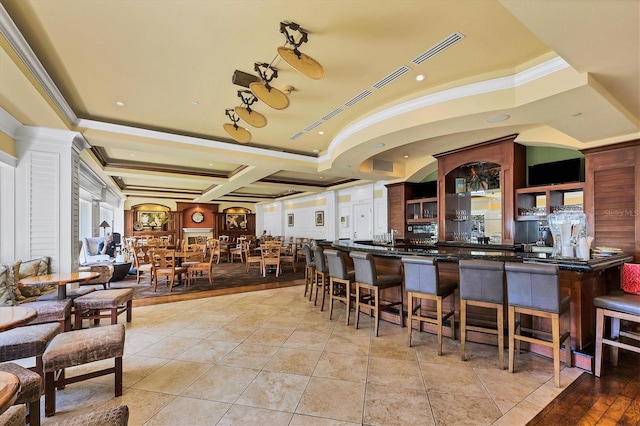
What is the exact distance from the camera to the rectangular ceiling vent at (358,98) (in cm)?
363

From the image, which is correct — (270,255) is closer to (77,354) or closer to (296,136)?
(296,136)

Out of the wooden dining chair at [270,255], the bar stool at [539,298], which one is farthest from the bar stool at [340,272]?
the wooden dining chair at [270,255]

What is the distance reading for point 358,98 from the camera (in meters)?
3.80

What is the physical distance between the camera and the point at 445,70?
10.1 ft

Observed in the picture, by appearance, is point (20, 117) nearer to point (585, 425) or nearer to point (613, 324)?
point (585, 425)

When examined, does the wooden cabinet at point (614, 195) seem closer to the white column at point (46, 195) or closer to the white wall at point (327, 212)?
the white wall at point (327, 212)

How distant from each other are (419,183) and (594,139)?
3917 millimetres


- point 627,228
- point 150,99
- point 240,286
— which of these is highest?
point 150,99

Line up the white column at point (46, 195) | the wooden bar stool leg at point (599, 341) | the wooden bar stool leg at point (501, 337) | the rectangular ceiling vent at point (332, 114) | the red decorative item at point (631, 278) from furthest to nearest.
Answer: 1. the rectangular ceiling vent at point (332, 114)
2. the white column at point (46, 195)
3. the red decorative item at point (631, 278)
4. the wooden bar stool leg at point (501, 337)
5. the wooden bar stool leg at point (599, 341)

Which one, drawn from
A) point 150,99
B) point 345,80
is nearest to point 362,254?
point 345,80

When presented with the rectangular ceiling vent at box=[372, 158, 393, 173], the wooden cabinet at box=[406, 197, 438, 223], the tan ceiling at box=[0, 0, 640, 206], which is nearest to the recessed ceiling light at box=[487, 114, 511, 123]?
the tan ceiling at box=[0, 0, 640, 206]

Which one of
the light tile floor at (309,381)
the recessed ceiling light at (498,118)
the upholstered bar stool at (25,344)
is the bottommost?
the light tile floor at (309,381)

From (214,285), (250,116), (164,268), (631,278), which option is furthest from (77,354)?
(631,278)

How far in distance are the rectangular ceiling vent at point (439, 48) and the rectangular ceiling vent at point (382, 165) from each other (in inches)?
161
